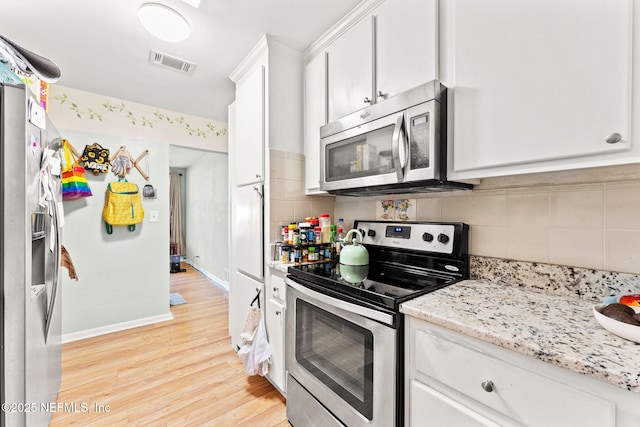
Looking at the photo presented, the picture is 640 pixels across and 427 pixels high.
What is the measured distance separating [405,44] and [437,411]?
4.92 feet

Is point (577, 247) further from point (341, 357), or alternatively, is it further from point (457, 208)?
point (341, 357)

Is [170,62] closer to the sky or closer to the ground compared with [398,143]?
closer to the sky

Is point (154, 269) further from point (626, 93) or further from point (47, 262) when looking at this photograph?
point (626, 93)

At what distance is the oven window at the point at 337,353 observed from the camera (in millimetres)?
1061

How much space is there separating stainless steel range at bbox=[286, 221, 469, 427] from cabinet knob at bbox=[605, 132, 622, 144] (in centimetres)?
65

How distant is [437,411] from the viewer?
86 cm

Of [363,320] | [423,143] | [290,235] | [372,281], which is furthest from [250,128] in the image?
[363,320]

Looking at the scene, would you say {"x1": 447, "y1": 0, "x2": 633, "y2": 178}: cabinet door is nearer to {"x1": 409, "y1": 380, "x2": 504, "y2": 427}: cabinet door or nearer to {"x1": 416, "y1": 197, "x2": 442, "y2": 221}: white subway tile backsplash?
{"x1": 416, "y1": 197, "x2": 442, "y2": 221}: white subway tile backsplash

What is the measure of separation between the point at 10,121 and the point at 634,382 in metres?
1.93

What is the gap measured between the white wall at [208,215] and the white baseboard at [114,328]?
4.42ft

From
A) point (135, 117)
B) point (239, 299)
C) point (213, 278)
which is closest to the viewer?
point (239, 299)

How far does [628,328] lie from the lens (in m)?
0.67

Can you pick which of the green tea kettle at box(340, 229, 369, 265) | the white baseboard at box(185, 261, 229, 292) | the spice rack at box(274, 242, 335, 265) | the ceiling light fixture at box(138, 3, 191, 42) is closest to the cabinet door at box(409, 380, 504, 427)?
the green tea kettle at box(340, 229, 369, 265)

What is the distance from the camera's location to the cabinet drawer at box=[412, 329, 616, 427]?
2.01 feet
